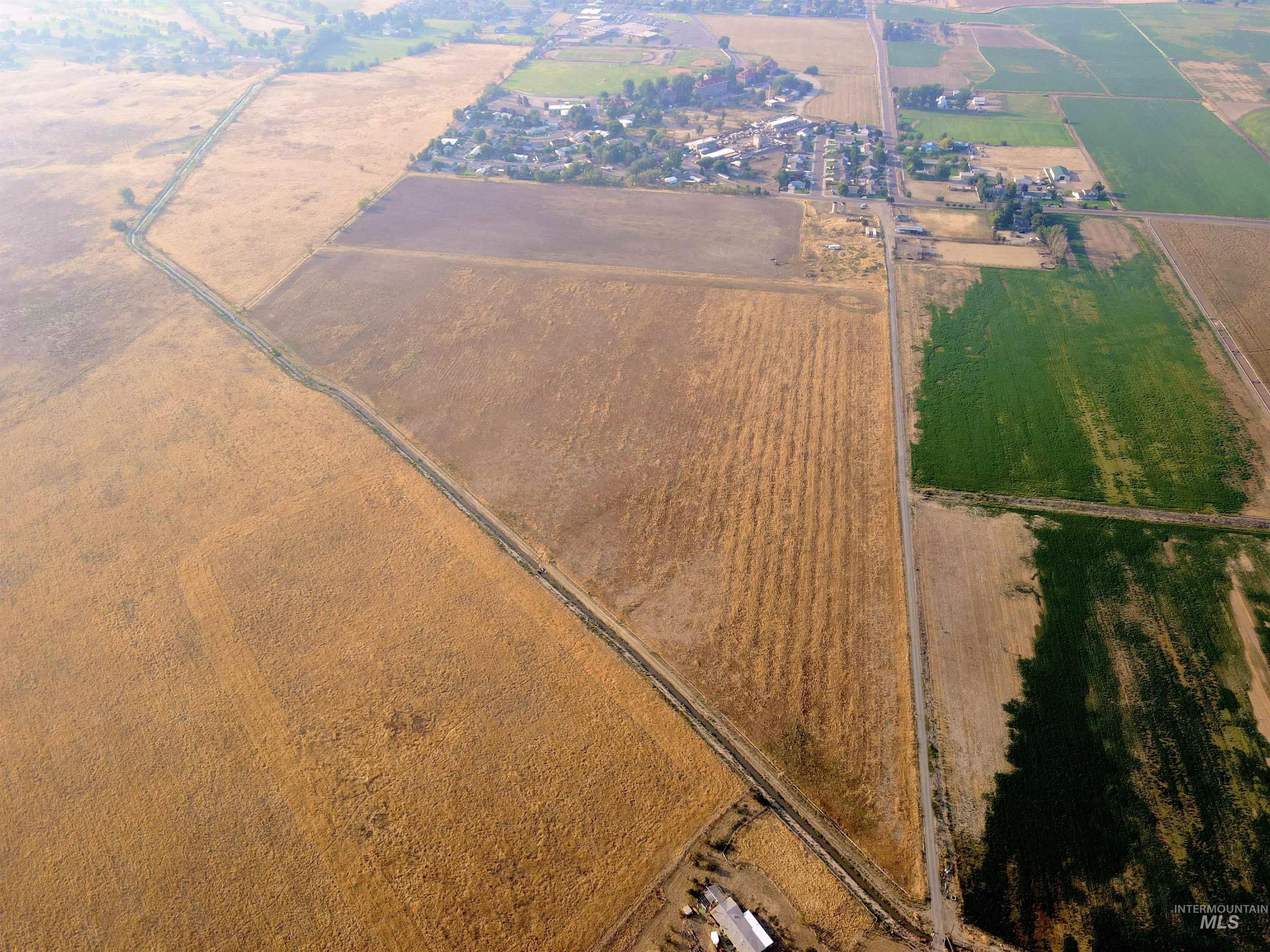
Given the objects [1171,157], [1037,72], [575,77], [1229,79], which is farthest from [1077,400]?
[575,77]

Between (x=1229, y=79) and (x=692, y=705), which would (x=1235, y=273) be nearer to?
(x=1229, y=79)

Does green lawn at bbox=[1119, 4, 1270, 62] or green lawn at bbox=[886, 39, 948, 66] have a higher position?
green lawn at bbox=[1119, 4, 1270, 62]

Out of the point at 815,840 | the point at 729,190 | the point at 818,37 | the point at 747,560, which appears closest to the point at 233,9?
the point at 818,37

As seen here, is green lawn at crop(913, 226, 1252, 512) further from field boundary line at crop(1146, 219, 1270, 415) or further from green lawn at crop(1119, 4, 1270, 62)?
green lawn at crop(1119, 4, 1270, 62)

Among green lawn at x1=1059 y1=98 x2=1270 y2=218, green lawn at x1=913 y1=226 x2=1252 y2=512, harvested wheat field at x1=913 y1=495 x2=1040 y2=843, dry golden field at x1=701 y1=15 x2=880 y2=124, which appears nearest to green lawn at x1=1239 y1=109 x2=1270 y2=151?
green lawn at x1=1059 y1=98 x2=1270 y2=218

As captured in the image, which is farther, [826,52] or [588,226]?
[826,52]
